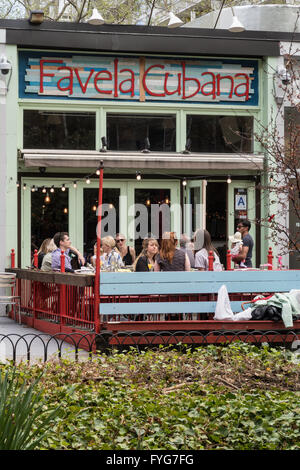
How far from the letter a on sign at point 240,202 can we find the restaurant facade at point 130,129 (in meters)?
0.03

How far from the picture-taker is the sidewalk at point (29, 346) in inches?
337

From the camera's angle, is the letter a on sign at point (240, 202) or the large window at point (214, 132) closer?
the large window at point (214, 132)

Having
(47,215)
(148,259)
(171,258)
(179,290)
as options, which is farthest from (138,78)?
(179,290)

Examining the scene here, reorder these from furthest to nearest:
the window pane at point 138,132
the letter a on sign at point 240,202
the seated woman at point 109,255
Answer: the letter a on sign at point 240,202
the window pane at point 138,132
the seated woman at point 109,255

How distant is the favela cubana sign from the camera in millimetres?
17812

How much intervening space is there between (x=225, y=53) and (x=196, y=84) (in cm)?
95

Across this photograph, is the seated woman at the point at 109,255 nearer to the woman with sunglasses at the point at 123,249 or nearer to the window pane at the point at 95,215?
the woman with sunglasses at the point at 123,249

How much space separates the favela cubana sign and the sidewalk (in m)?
5.22

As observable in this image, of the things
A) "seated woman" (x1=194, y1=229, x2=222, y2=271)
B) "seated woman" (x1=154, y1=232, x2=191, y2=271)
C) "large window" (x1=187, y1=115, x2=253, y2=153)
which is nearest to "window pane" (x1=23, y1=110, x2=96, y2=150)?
"large window" (x1=187, y1=115, x2=253, y2=153)

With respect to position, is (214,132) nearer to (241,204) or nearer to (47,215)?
(241,204)

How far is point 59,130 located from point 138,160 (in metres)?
1.92

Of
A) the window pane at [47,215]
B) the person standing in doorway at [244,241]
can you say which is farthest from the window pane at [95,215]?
the person standing in doorway at [244,241]

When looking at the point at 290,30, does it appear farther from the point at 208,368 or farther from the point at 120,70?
the point at 208,368
